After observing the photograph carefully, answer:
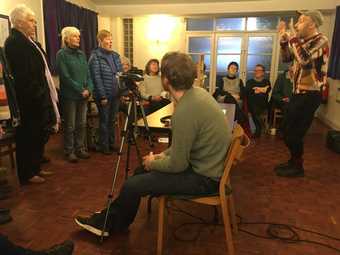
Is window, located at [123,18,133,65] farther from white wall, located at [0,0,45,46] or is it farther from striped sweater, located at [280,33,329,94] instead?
striped sweater, located at [280,33,329,94]

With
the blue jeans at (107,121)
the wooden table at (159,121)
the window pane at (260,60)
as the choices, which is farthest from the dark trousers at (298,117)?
the window pane at (260,60)

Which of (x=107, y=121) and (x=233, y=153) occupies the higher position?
(x=233, y=153)

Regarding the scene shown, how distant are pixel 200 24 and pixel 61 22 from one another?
329 cm

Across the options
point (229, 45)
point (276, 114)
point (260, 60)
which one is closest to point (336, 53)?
point (276, 114)

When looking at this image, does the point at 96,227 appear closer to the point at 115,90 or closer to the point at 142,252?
the point at 142,252

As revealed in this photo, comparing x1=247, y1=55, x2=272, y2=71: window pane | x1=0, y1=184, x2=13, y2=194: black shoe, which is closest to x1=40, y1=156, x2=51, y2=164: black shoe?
x1=0, y1=184, x2=13, y2=194: black shoe

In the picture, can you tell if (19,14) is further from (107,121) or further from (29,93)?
(107,121)

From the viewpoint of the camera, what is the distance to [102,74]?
11.6 ft

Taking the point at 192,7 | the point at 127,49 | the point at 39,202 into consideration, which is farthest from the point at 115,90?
the point at 127,49

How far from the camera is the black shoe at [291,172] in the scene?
123 inches

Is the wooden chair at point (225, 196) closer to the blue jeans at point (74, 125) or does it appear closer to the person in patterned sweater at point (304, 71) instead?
the person in patterned sweater at point (304, 71)

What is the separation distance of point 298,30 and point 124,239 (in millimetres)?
2399

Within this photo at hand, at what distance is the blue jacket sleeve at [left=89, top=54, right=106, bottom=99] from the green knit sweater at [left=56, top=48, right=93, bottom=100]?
15cm

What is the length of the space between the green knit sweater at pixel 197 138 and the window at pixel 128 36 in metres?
6.04
